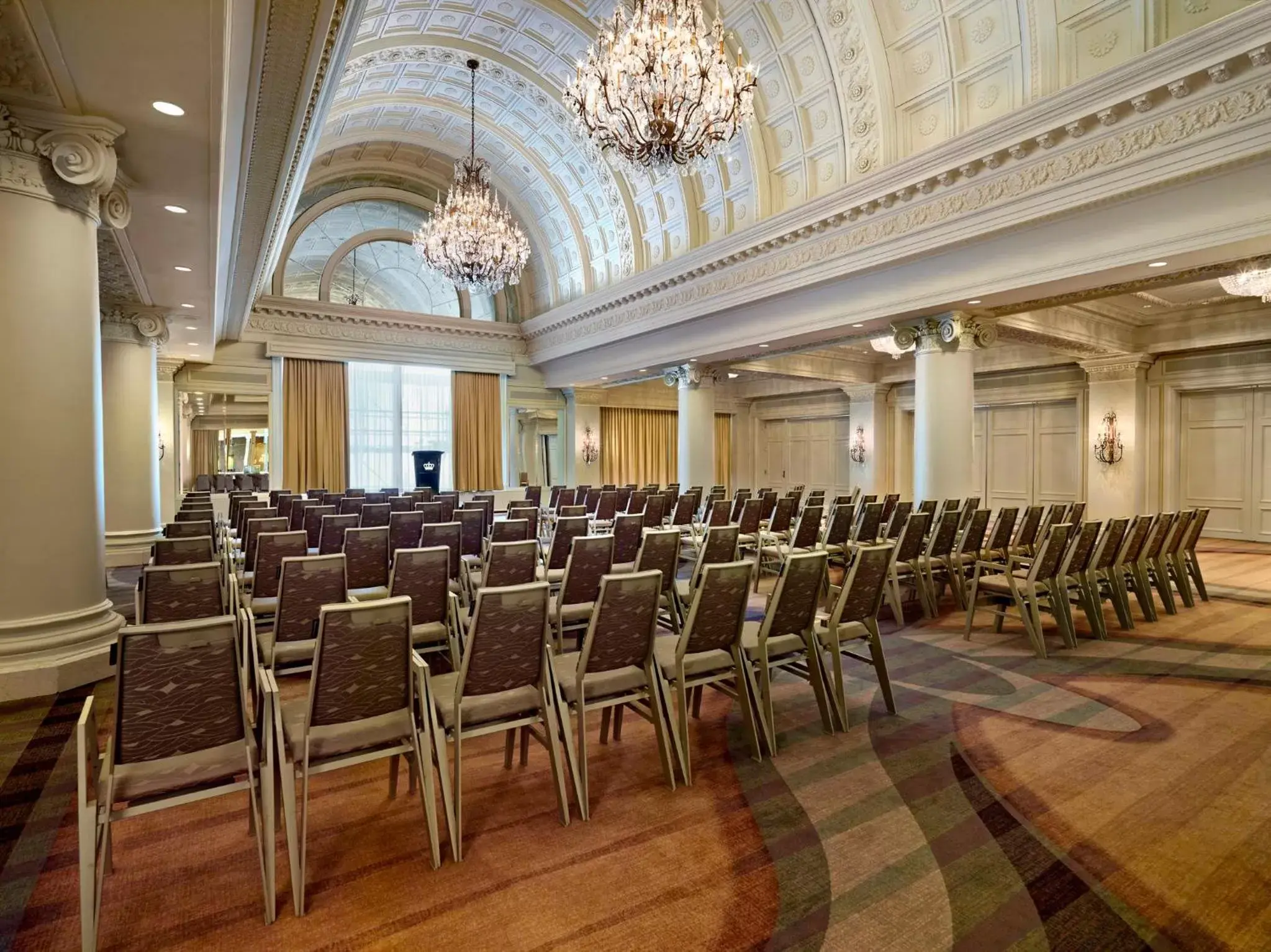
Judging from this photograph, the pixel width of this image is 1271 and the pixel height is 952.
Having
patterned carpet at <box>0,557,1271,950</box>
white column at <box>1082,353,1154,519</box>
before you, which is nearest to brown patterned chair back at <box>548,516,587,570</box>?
patterned carpet at <box>0,557,1271,950</box>

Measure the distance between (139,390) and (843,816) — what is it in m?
10.0

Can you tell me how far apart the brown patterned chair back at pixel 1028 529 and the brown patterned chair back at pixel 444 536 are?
208 inches

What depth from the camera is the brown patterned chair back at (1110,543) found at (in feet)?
18.1

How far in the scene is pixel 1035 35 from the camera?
278 inches

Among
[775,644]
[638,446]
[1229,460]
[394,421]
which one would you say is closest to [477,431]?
[394,421]

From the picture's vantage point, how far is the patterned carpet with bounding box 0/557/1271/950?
2.00 meters

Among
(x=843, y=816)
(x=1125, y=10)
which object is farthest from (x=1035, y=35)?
(x=843, y=816)

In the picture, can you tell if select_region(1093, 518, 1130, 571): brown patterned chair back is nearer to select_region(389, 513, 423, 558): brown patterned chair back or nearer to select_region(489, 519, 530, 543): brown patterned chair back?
select_region(489, 519, 530, 543): brown patterned chair back

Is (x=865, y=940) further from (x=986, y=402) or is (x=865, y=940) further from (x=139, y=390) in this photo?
(x=986, y=402)

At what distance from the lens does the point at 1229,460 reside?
460 inches

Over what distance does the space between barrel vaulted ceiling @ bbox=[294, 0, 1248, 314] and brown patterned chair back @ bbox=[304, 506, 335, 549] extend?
6886mm

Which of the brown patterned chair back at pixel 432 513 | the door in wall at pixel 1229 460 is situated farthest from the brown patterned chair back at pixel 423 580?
the door in wall at pixel 1229 460

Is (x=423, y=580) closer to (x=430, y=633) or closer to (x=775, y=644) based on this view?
(x=430, y=633)

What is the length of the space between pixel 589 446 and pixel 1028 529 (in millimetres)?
12151
